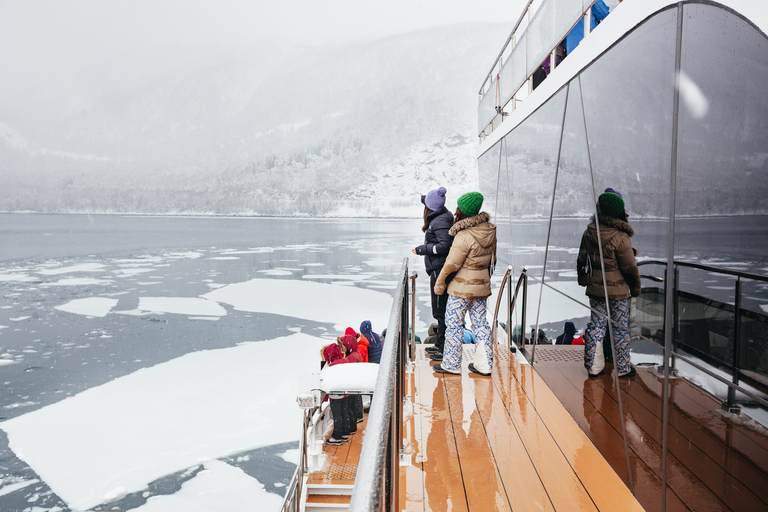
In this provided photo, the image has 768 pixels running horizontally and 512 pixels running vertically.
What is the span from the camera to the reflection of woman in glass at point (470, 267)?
13.5 ft

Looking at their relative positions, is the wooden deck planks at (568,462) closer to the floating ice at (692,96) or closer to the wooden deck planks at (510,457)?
the wooden deck planks at (510,457)

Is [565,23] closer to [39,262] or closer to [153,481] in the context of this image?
[153,481]

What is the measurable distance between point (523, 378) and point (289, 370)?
65.8ft

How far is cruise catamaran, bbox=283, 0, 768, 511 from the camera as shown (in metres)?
1.66

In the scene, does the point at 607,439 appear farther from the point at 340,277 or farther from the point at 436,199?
the point at 340,277

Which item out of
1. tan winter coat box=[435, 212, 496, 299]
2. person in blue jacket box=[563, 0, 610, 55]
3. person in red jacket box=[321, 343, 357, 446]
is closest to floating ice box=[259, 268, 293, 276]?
person in red jacket box=[321, 343, 357, 446]

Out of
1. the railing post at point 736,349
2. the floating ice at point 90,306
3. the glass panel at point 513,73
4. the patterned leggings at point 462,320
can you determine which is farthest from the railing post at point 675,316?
the floating ice at point 90,306

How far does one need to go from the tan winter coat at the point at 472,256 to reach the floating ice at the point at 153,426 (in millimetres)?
12831

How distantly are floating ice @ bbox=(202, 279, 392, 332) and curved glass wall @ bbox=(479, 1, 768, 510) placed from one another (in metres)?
27.7

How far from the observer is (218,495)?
1600cm

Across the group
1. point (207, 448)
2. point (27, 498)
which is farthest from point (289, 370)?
point (27, 498)

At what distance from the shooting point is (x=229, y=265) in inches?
2594

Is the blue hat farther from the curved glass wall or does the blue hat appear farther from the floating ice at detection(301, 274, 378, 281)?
the floating ice at detection(301, 274, 378, 281)

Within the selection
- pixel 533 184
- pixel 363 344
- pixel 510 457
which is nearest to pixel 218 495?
pixel 363 344
